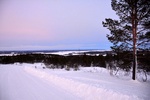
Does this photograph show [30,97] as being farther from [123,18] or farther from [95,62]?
[95,62]

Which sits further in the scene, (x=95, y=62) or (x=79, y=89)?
(x=95, y=62)

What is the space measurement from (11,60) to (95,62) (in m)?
34.0

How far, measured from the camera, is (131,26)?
14.7m

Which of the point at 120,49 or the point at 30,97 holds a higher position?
the point at 120,49

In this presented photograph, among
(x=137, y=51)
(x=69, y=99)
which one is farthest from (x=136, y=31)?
(x=69, y=99)

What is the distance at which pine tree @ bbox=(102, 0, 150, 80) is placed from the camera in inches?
548

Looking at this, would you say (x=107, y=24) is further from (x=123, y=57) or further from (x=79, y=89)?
(x=79, y=89)

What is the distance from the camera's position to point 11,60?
193 feet

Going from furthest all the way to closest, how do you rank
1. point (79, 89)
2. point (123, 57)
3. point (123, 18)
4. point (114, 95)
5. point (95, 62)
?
1. point (95, 62)
2. point (123, 57)
3. point (123, 18)
4. point (79, 89)
5. point (114, 95)

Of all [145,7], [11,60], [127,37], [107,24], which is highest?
[145,7]

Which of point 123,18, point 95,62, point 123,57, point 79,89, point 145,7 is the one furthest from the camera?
point 95,62

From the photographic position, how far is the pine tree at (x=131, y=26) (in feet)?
45.7

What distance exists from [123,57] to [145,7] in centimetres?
466

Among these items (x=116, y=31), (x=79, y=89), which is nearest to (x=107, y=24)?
(x=116, y=31)
